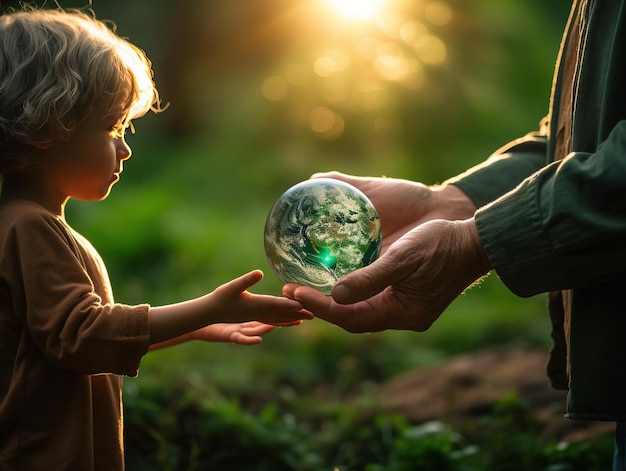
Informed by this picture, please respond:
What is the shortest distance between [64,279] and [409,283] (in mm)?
1017

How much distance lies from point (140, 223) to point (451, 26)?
191 inches

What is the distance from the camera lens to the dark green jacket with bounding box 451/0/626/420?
1897mm

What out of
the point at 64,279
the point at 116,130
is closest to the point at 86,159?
the point at 116,130

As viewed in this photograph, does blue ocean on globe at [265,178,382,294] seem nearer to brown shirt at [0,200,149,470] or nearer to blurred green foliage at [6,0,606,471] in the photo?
brown shirt at [0,200,149,470]

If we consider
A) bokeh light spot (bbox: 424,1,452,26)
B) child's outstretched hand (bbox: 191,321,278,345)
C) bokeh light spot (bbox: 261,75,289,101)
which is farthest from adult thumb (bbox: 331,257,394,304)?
bokeh light spot (bbox: 261,75,289,101)

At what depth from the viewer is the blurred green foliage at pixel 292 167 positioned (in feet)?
11.3

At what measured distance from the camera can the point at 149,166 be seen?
405 inches

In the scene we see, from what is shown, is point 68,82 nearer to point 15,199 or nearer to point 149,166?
point 15,199

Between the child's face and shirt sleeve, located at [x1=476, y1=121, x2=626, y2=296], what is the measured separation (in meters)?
1.15

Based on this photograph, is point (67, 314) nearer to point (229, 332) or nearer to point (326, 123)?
point (229, 332)

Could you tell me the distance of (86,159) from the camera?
7.13 feet

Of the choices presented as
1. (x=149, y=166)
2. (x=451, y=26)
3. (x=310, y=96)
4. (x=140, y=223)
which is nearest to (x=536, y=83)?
(x=451, y=26)

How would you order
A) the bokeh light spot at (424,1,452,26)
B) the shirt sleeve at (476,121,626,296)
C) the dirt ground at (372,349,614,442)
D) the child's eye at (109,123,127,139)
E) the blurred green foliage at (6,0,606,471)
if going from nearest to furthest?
the shirt sleeve at (476,121,626,296), the child's eye at (109,123,127,139), the blurred green foliage at (6,0,606,471), the dirt ground at (372,349,614,442), the bokeh light spot at (424,1,452,26)

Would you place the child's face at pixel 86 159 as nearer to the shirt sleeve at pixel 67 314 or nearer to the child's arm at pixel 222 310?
the shirt sleeve at pixel 67 314
